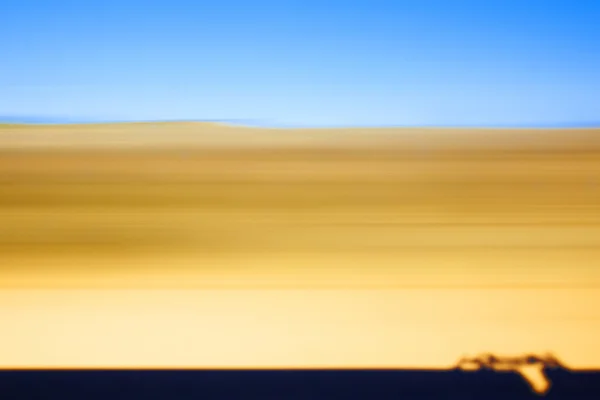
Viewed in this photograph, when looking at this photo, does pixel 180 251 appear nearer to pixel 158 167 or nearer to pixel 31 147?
pixel 158 167

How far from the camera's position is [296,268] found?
6621 mm

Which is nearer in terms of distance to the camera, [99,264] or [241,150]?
[99,264]

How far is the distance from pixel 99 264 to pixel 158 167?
9.84 m

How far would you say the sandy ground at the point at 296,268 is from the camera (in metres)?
4.20

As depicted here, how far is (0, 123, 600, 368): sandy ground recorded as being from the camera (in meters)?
4.20

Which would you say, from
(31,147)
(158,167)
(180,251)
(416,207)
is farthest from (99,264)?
(31,147)

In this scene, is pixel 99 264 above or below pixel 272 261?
below

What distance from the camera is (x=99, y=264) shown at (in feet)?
22.2
